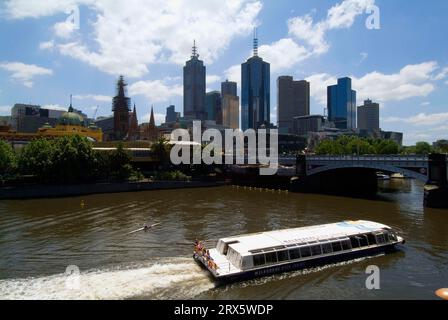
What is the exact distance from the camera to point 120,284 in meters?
26.1

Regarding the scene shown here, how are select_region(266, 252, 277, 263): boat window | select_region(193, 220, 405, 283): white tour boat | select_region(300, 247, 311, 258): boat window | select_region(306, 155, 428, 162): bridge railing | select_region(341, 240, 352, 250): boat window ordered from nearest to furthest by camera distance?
select_region(193, 220, 405, 283): white tour boat
select_region(266, 252, 277, 263): boat window
select_region(300, 247, 311, 258): boat window
select_region(341, 240, 352, 250): boat window
select_region(306, 155, 428, 162): bridge railing

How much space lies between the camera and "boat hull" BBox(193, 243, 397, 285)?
27578 millimetres

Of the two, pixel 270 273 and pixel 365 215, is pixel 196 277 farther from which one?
pixel 365 215

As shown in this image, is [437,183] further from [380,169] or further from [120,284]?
[120,284]

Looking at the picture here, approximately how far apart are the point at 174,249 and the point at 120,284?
11026 mm

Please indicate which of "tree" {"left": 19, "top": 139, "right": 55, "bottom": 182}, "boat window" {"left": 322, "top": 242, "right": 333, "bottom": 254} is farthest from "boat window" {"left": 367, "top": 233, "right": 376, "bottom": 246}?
"tree" {"left": 19, "top": 139, "right": 55, "bottom": 182}

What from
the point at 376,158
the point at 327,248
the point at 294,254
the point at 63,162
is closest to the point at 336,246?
the point at 327,248

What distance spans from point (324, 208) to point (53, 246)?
42684 millimetres

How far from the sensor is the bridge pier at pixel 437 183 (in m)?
61.0

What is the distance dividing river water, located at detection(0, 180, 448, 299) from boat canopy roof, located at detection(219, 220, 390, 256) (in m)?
2.53

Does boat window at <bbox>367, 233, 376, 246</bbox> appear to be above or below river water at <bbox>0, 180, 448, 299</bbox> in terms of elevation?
above

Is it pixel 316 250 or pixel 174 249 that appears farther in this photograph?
pixel 174 249

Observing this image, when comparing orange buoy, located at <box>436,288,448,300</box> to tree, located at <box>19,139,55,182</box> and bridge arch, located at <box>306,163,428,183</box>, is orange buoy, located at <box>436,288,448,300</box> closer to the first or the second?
bridge arch, located at <box>306,163,428,183</box>
